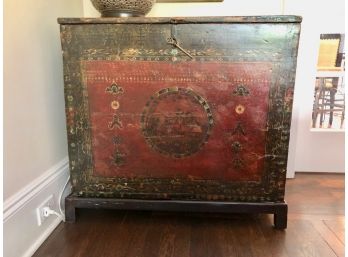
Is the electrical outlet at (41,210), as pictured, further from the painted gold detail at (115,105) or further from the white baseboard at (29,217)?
the painted gold detail at (115,105)

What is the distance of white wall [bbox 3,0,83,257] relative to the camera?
1.10 m

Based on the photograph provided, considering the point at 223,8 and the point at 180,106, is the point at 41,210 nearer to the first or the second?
the point at 180,106

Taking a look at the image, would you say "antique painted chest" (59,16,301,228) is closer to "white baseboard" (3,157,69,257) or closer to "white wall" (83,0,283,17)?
"white baseboard" (3,157,69,257)

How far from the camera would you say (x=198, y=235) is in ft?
4.43

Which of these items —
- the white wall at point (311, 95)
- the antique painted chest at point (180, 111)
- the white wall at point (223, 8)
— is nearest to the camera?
the antique painted chest at point (180, 111)

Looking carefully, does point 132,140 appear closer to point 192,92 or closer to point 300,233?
point 192,92

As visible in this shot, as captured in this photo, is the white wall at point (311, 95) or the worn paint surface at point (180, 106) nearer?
the worn paint surface at point (180, 106)

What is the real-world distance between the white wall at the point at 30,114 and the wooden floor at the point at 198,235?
19 centimetres

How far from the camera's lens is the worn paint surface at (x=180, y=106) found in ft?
3.97

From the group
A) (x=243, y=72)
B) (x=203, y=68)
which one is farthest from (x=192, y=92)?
(x=243, y=72)

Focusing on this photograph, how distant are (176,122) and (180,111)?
5 cm

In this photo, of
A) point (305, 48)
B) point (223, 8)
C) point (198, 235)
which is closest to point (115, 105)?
point (198, 235)

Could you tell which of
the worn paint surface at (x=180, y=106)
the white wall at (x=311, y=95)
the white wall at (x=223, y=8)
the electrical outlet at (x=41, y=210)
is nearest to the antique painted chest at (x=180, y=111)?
the worn paint surface at (x=180, y=106)

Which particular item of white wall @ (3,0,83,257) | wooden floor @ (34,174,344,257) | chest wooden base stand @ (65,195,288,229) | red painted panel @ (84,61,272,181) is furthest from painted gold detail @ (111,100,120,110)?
wooden floor @ (34,174,344,257)
